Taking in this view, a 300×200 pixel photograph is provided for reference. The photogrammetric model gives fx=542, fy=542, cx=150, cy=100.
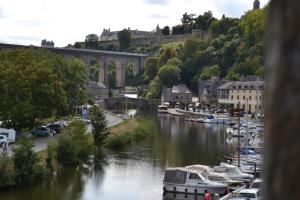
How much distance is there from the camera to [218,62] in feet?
417

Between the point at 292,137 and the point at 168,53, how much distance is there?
140593 mm

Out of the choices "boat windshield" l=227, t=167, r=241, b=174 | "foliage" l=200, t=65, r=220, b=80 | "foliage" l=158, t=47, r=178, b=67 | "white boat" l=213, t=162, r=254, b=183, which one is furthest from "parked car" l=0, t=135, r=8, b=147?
"foliage" l=158, t=47, r=178, b=67

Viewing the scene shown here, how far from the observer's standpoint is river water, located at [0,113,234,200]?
2887 centimetres

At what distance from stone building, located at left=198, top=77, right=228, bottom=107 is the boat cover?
273ft

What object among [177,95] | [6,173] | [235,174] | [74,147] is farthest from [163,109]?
[6,173]

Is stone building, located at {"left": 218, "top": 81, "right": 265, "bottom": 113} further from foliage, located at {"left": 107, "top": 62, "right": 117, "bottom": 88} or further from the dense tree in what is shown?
the dense tree

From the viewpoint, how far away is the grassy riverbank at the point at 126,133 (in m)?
Result: 49.2

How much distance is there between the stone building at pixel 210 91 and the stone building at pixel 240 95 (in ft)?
26.3

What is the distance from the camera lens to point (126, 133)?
178ft

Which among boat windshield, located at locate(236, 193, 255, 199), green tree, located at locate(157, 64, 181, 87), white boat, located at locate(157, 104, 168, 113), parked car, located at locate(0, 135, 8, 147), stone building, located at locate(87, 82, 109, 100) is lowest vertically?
white boat, located at locate(157, 104, 168, 113)

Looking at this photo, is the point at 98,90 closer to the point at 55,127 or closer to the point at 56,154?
the point at 55,127

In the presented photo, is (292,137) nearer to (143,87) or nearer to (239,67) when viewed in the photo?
(239,67)

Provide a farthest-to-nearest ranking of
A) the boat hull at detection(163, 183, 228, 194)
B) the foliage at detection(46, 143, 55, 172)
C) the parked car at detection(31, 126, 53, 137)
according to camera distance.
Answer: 1. the parked car at detection(31, 126, 53, 137)
2. the foliage at detection(46, 143, 55, 172)
3. the boat hull at detection(163, 183, 228, 194)

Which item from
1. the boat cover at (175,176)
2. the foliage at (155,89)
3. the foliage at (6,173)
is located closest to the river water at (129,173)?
the foliage at (6,173)
